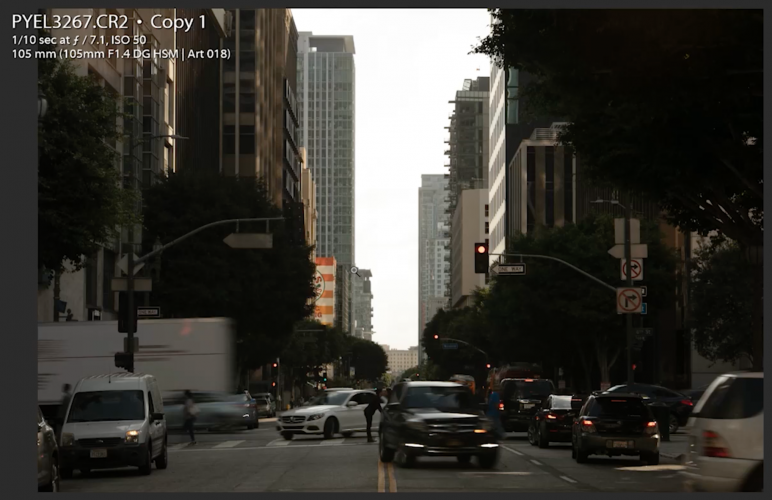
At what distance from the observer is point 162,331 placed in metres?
40.4

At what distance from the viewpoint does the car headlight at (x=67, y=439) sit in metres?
22.9

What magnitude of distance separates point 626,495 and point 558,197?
95607 mm

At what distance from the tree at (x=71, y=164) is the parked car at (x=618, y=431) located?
1238 centimetres

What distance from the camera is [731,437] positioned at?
14219 mm

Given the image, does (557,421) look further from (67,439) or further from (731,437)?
(731,437)

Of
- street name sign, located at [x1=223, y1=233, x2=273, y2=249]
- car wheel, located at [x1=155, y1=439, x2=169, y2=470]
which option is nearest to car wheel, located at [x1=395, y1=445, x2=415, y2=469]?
car wheel, located at [x1=155, y1=439, x2=169, y2=470]

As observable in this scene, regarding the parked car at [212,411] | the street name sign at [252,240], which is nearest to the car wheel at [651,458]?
the street name sign at [252,240]

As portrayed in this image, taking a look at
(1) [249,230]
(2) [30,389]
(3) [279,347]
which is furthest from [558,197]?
(2) [30,389]

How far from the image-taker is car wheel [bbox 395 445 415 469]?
24.1 metres

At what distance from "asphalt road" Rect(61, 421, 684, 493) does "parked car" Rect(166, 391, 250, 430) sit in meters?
8.72

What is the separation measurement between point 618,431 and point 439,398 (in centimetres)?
390

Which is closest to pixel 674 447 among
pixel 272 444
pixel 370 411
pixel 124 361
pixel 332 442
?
pixel 370 411

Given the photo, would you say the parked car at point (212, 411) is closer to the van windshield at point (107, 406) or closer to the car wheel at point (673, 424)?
the car wheel at point (673, 424)

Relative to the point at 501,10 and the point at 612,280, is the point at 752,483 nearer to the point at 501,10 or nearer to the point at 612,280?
the point at 501,10
